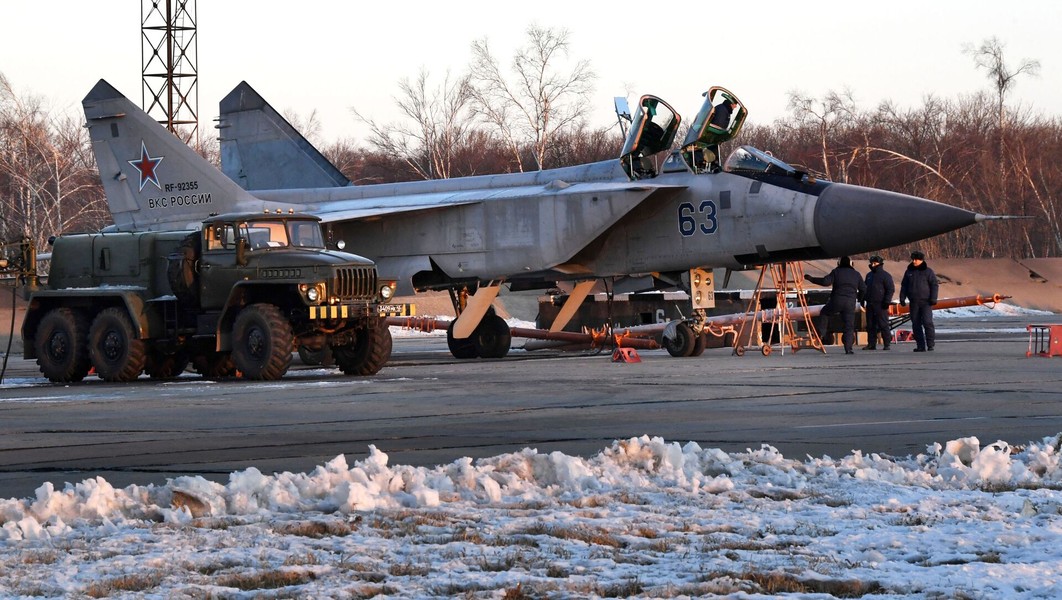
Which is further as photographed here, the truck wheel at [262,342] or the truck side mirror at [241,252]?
the truck side mirror at [241,252]

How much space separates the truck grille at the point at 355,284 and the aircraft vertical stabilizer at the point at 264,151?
885 cm

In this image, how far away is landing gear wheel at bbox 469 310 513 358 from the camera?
22000 millimetres

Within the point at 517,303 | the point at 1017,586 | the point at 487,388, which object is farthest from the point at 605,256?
the point at 517,303

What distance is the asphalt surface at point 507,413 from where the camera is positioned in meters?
8.52

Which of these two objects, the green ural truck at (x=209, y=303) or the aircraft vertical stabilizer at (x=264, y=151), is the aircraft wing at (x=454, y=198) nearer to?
the aircraft vertical stabilizer at (x=264, y=151)

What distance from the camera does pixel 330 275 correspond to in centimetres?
1619

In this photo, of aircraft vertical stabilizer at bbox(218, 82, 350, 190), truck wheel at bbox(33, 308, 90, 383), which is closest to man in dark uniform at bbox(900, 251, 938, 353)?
aircraft vertical stabilizer at bbox(218, 82, 350, 190)

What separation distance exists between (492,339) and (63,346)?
7.01 metres

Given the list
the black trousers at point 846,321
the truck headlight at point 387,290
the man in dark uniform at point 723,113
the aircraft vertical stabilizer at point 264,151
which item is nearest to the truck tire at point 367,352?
the truck headlight at point 387,290

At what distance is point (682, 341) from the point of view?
20.1m

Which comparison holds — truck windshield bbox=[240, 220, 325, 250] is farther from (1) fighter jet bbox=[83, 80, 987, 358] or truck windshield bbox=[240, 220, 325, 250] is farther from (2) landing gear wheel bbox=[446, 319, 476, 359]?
(2) landing gear wheel bbox=[446, 319, 476, 359]

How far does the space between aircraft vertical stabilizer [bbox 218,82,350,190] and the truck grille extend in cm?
885

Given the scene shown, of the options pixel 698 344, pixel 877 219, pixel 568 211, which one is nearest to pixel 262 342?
pixel 568 211

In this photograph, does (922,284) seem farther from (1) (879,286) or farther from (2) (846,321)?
(2) (846,321)
